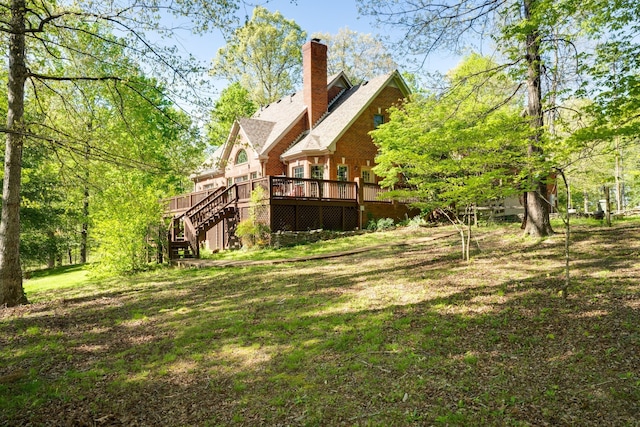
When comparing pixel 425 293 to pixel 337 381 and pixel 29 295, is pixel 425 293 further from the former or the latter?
pixel 29 295

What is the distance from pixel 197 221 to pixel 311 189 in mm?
5123

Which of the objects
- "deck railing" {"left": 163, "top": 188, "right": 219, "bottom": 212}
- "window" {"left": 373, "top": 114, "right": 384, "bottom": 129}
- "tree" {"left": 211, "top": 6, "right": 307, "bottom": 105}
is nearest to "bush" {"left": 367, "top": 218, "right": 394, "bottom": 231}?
"window" {"left": 373, "top": 114, "right": 384, "bottom": 129}

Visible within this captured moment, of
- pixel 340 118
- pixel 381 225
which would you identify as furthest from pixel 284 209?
pixel 340 118

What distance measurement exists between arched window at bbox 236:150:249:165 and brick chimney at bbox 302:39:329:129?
174 inches

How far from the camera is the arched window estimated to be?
23.8 meters

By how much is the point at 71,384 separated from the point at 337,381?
10.7 ft

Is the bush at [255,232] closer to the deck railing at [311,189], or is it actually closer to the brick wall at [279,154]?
the deck railing at [311,189]

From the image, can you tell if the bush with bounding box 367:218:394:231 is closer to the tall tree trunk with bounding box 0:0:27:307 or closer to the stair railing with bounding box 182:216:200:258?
the stair railing with bounding box 182:216:200:258

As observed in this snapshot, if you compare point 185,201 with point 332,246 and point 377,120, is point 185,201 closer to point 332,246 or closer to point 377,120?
point 377,120

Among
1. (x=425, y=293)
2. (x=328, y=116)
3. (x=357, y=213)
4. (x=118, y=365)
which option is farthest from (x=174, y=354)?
(x=328, y=116)

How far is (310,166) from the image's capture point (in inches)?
803

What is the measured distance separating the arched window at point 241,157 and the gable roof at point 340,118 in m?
3.35

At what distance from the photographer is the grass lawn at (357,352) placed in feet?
12.6

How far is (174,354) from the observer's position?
18.3ft
